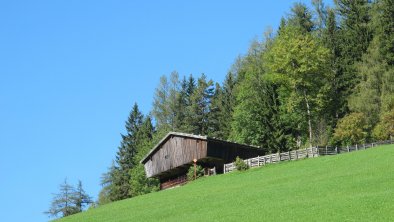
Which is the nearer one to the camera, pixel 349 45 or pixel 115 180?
pixel 349 45

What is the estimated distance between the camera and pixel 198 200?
39.9 metres

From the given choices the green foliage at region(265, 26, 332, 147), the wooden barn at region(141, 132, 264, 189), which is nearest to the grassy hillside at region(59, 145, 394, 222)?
the wooden barn at region(141, 132, 264, 189)

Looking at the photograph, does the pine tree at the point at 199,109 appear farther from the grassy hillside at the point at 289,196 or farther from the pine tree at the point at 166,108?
the grassy hillside at the point at 289,196

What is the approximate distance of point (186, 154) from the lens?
65.3 meters

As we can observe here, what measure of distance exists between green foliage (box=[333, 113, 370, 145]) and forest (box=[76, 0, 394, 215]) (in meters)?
0.11

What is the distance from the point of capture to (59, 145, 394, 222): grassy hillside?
2820 centimetres

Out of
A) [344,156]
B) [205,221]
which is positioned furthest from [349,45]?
[205,221]

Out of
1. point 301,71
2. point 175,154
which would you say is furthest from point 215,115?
point 175,154

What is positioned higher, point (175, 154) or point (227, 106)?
point (227, 106)

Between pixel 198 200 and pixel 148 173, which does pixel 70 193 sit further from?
pixel 198 200

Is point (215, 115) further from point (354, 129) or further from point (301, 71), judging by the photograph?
point (354, 129)

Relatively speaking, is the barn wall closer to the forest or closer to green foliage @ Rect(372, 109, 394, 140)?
the forest

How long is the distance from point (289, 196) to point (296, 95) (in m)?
38.7

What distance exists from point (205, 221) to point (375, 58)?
52.8 metres
